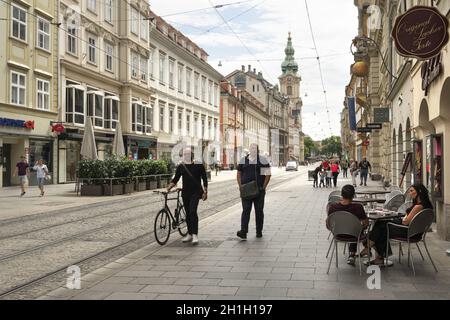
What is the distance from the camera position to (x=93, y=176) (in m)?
22.8

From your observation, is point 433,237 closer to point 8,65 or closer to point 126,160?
point 126,160

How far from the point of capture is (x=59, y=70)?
30906 mm

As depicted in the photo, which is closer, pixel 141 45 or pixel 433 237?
pixel 433 237

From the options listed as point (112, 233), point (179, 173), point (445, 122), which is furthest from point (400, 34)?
point (112, 233)

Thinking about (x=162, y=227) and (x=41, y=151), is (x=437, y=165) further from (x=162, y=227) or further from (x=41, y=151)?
(x=41, y=151)

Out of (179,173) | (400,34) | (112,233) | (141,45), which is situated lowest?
(112,233)

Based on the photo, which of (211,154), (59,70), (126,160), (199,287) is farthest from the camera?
(211,154)

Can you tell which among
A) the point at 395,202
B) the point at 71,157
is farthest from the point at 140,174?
the point at 395,202

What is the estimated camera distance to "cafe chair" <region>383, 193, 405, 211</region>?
10255 mm

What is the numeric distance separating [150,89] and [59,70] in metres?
13.7

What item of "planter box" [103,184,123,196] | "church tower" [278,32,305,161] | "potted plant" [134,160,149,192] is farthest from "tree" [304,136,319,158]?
"planter box" [103,184,123,196]

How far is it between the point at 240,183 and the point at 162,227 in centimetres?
177

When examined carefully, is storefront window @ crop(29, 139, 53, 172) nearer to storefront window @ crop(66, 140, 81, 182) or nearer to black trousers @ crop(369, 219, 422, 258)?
storefront window @ crop(66, 140, 81, 182)

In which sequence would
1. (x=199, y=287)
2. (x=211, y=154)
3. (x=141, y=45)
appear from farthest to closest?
(x=211, y=154), (x=141, y=45), (x=199, y=287)
